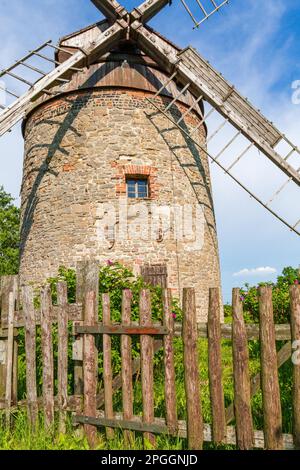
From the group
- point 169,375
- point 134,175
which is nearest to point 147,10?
point 134,175

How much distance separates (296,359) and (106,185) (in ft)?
22.9

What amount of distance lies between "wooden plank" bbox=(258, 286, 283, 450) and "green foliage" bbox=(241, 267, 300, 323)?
11.1ft

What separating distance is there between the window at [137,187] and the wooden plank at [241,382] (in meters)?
6.67

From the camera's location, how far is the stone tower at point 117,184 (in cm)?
880

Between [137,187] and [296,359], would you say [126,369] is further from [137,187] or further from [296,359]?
[137,187]

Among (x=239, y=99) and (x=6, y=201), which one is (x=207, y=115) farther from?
(x=6, y=201)

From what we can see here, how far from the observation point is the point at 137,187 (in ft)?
30.6

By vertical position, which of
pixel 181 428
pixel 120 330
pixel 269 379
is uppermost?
pixel 120 330

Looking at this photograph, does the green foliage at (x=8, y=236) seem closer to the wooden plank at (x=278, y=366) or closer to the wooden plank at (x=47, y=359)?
the wooden plank at (x=47, y=359)

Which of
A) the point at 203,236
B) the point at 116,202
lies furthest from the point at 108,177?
the point at 203,236

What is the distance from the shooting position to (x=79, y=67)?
379 inches

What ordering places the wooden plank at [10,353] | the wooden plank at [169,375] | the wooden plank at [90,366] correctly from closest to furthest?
the wooden plank at [169,375] < the wooden plank at [90,366] < the wooden plank at [10,353]

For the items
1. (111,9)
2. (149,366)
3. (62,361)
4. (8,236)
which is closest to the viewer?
(149,366)

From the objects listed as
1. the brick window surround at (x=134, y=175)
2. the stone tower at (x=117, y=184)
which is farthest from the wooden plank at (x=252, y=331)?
the brick window surround at (x=134, y=175)
